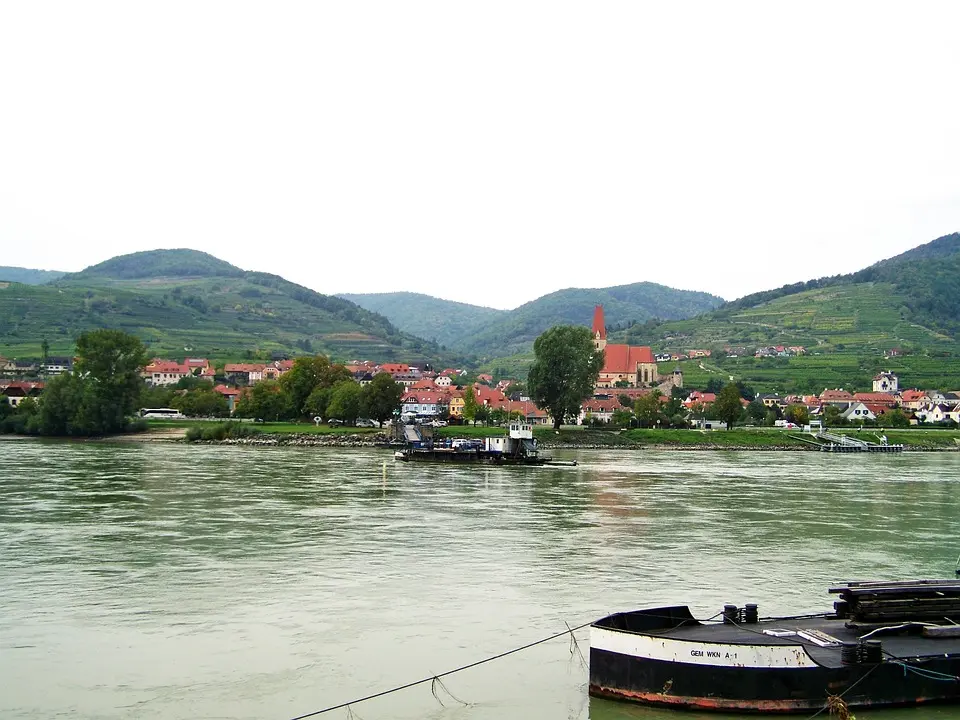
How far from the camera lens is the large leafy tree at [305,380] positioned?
99.6m

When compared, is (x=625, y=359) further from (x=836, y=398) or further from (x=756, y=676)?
(x=756, y=676)

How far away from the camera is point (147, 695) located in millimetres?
14039

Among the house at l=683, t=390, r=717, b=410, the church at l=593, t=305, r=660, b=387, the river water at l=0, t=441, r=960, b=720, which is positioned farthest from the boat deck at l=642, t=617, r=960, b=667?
the church at l=593, t=305, r=660, b=387

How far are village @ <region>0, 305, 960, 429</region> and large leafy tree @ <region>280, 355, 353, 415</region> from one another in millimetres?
7879

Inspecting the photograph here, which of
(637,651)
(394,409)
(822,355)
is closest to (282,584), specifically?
(637,651)

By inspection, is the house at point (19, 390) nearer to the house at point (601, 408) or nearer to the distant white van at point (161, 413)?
the distant white van at point (161, 413)

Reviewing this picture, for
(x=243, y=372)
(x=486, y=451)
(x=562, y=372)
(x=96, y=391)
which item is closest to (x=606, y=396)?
(x=562, y=372)

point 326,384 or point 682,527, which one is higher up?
point 326,384

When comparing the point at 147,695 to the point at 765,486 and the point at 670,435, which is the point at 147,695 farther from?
the point at 670,435

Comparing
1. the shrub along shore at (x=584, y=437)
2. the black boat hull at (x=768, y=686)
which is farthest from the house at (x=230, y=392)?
the black boat hull at (x=768, y=686)

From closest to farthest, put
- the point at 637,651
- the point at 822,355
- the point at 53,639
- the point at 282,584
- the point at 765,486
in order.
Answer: the point at 637,651
the point at 53,639
the point at 282,584
the point at 765,486
the point at 822,355

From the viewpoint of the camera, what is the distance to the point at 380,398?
93.8 m

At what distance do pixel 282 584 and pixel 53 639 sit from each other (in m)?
5.39

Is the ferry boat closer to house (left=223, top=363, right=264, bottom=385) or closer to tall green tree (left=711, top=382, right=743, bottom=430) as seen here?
tall green tree (left=711, top=382, right=743, bottom=430)
